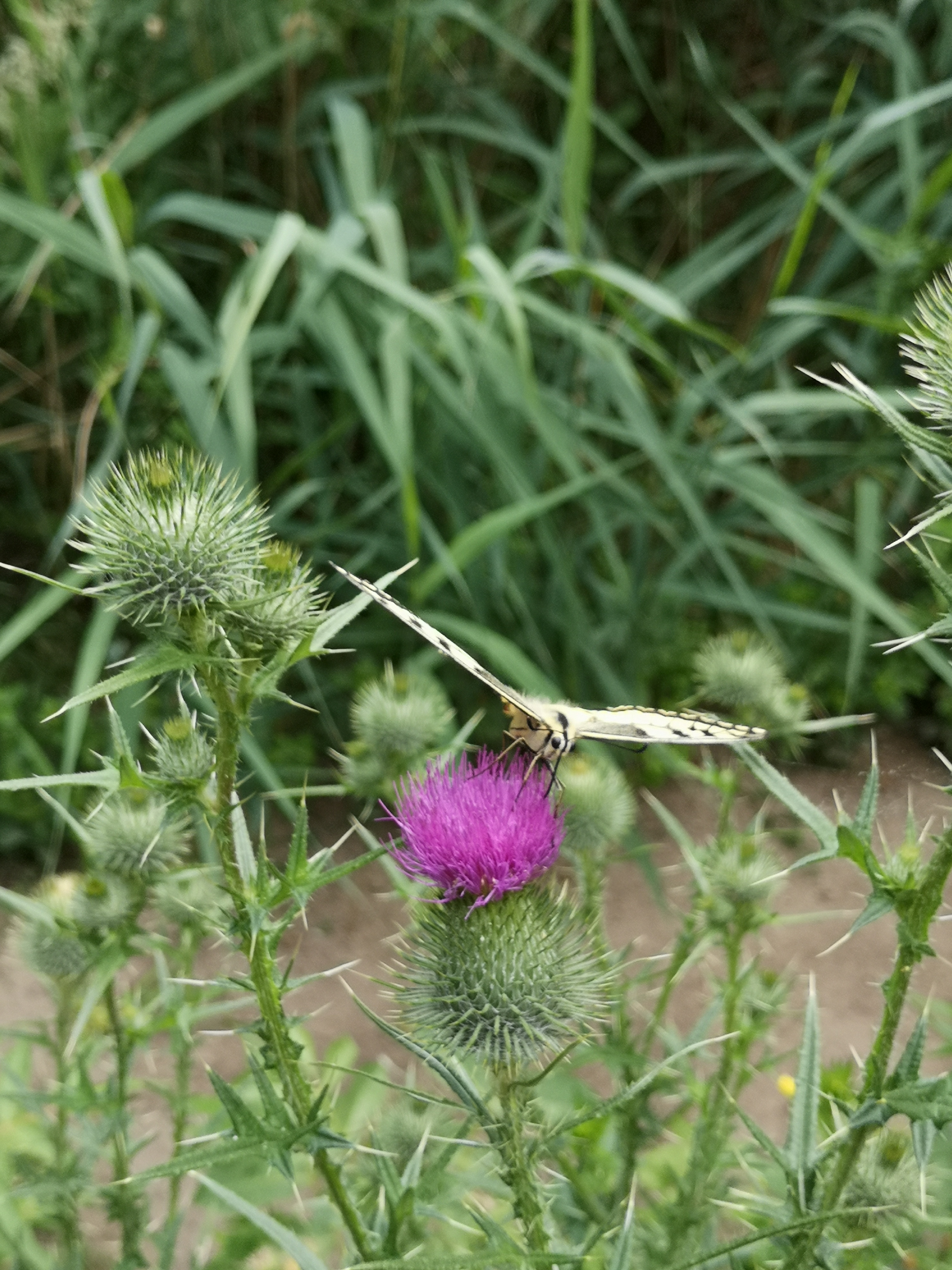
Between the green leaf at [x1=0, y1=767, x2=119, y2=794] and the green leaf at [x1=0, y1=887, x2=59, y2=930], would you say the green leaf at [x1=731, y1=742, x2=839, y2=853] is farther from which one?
the green leaf at [x1=0, y1=887, x2=59, y2=930]

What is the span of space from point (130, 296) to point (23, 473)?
2.89 ft

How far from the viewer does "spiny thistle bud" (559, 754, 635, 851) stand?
2.23 m

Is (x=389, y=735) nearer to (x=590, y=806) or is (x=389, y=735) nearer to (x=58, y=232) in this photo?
(x=590, y=806)

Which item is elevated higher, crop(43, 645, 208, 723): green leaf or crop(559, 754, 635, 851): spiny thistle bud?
crop(559, 754, 635, 851): spiny thistle bud

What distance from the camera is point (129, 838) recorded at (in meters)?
2.06

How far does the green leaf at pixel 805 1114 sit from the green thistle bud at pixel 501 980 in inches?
10.7

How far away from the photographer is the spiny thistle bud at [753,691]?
2500 mm

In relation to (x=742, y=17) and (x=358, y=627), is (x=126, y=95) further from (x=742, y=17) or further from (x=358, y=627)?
(x=742, y=17)

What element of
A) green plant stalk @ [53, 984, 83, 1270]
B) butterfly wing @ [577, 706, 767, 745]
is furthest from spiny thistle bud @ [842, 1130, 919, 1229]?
green plant stalk @ [53, 984, 83, 1270]

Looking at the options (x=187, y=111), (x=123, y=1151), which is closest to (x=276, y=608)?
(x=123, y=1151)

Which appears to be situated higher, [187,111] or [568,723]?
[187,111]

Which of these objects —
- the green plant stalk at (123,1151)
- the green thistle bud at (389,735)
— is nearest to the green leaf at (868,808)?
the green thistle bud at (389,735)

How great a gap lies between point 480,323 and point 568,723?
2.31 metres

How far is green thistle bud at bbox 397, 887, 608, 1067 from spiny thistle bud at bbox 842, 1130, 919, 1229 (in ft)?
1.70
